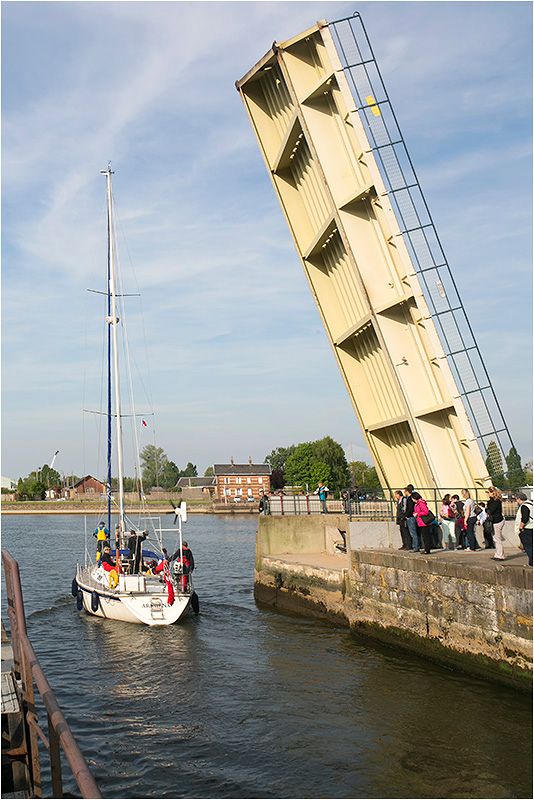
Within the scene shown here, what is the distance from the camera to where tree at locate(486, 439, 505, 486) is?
633 inches

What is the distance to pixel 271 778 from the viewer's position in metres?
8.75

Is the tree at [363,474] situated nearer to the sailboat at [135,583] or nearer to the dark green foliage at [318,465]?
the dark green foliage at [318,465]

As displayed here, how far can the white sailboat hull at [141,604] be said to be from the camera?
1791cm

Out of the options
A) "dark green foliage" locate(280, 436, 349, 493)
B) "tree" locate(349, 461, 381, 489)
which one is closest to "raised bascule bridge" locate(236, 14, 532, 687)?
"dark green foliage" locate(280, 436, 349, 493)

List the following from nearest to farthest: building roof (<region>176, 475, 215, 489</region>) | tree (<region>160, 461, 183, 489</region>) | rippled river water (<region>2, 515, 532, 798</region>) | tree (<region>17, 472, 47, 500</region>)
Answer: rippled river water (<region>2, 515, 532, 798</region>) < tree (<region>17, 472, 47, 500</region>) < building roof (<region>176, 475, 215, 489</region>) < tree (<region>160, 461, 183, 489</region>)

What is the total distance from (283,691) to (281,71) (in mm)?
12790

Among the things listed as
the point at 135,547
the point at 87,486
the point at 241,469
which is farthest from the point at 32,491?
the point at 135,547

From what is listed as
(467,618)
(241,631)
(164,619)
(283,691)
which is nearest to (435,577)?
(467,618)

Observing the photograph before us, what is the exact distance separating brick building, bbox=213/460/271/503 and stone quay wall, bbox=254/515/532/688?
267ft

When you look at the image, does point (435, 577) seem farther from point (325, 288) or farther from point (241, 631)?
point (325, 288)

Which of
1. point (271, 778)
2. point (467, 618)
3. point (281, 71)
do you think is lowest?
point (271, 778)

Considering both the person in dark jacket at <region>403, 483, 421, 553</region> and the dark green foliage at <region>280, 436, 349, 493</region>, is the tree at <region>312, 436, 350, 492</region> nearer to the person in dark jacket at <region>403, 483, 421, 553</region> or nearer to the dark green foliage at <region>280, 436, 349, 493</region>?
the dark green foliage at <region>280, 436, 349, 493</region>

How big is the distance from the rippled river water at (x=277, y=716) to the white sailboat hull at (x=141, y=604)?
0.31m

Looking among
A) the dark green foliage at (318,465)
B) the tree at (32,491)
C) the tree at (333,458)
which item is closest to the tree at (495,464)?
the dark green foliage at (318,465)
